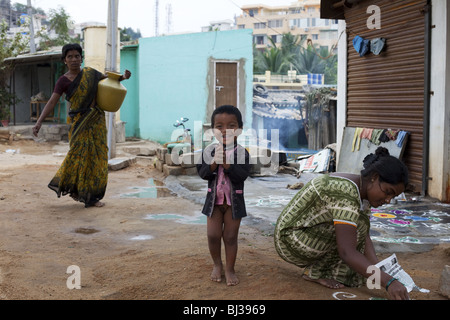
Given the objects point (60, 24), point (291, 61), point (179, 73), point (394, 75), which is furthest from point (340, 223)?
point (291, 61)

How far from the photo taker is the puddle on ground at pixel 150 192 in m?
7.03

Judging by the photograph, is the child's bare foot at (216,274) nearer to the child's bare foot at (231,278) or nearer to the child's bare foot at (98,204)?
the child's bare foot at (231,278)

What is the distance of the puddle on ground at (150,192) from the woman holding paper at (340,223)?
419 centimetres

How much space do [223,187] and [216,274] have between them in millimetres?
538

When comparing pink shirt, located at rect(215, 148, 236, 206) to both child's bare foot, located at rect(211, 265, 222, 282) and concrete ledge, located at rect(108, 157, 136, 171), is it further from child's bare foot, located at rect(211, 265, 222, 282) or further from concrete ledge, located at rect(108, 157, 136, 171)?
concrete ledge, located at rect(108, 157, 136, 171)

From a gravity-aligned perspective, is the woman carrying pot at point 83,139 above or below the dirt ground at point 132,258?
above

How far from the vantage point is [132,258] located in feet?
11.8

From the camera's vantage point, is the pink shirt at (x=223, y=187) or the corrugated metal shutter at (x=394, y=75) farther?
the corrugated metal shutter at (x=394, y=75)

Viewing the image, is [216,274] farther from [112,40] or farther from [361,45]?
[112,40]

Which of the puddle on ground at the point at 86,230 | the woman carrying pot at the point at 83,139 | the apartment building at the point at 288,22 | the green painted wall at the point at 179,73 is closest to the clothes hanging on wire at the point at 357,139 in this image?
the woman carrying pot at the point at 83,139

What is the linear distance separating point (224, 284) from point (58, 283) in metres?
1.02

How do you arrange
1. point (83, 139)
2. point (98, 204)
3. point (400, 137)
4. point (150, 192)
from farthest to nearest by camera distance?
1. point (150, 192)
2. point (400, 137)
3. point (98, 204)
4. point (83, 139)

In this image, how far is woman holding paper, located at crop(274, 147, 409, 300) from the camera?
2596 millimetres

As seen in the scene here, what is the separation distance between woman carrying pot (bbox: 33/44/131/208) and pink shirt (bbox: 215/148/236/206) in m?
2.92
